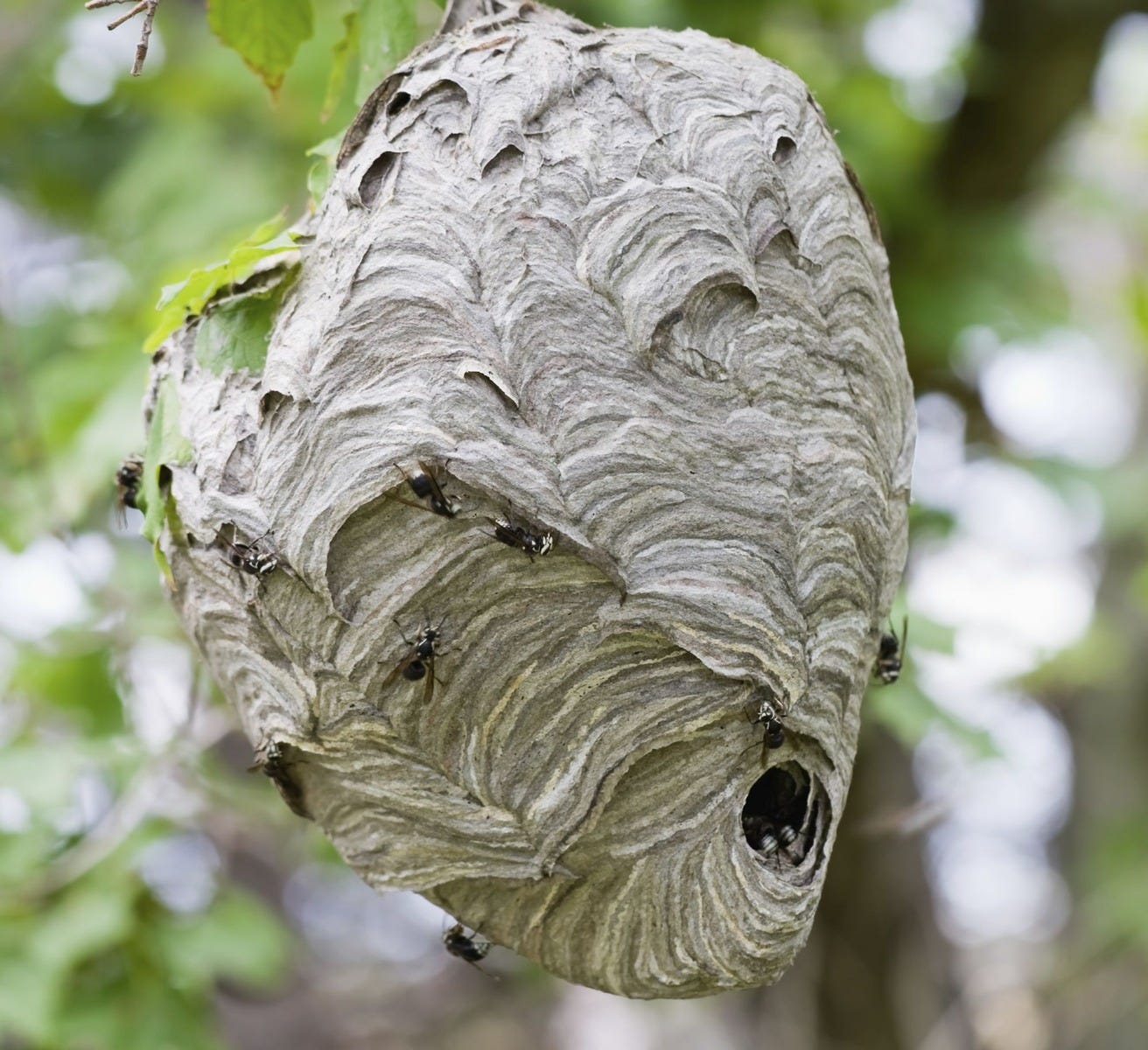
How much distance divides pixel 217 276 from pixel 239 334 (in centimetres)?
11

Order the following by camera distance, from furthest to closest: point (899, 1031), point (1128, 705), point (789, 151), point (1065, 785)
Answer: point (1065, 785), point (1128, 705), point (899, 1031), point (789, 151)

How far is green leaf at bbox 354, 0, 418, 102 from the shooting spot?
267 centimetres

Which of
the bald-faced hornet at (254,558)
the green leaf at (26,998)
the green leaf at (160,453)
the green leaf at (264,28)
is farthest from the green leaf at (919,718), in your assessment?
the green leaf at (26,998)

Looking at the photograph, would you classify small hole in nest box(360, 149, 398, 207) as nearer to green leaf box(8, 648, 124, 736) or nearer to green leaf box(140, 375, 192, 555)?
green leaf box(140, 375, 192, 555)

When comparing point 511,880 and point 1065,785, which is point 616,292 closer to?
point 511,880

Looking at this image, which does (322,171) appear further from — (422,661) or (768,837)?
(768,837)

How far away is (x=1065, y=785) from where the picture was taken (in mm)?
9609

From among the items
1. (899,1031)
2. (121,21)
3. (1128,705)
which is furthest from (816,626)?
(1128,705)

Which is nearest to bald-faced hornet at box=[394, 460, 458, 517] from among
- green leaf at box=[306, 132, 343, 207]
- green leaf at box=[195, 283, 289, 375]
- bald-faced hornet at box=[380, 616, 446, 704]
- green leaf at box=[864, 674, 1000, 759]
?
bald-faced hornet at box=[380, 616, 446, 704]

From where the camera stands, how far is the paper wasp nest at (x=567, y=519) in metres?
2.22

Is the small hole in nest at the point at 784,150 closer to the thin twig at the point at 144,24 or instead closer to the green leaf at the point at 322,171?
the green leaf at the point at 322,171

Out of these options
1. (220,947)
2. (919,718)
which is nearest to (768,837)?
(919,718)

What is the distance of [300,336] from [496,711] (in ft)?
2.40

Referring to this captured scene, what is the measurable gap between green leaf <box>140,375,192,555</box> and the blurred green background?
2.51 ft
